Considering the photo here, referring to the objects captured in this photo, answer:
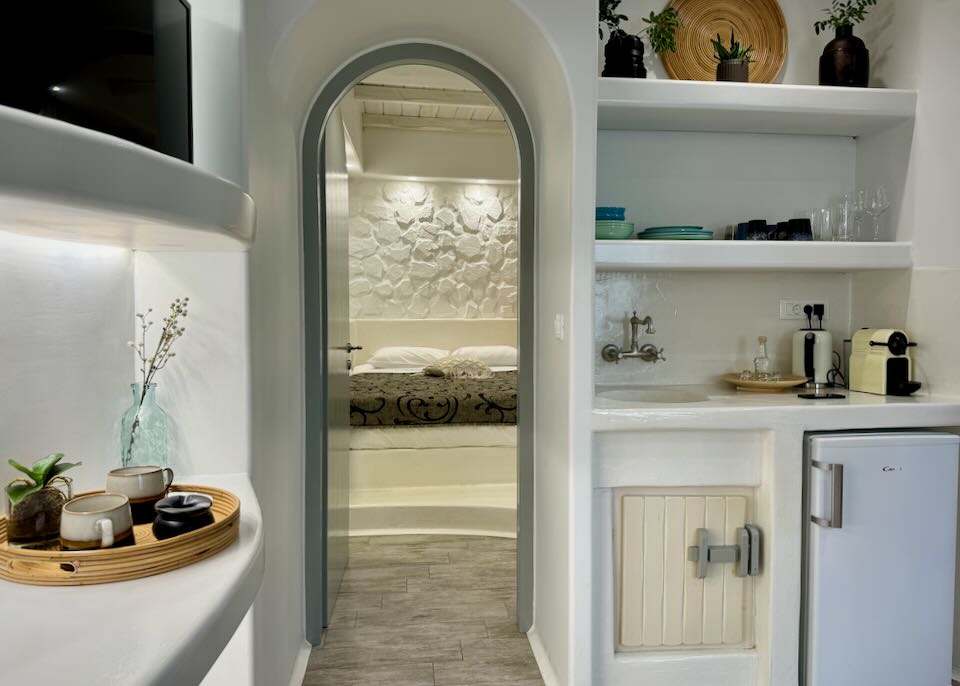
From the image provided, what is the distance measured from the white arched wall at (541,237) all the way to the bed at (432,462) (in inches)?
53.0

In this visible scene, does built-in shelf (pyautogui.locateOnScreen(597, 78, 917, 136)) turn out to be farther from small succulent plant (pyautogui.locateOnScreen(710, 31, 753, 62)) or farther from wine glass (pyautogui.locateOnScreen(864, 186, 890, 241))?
wine glass (pyautogui.locateOnScreen(864, 186, 890, 241))

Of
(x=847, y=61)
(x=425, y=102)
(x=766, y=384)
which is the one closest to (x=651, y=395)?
(x=766, y=384)

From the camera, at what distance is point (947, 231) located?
2.33m

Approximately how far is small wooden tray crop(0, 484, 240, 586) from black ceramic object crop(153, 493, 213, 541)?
0.08 feet

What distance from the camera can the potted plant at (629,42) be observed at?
2.34 metres

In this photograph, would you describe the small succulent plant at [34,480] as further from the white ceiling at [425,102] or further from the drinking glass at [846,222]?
the white ceiling at [425,102]

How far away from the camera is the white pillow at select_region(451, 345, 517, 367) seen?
5664 millimetres

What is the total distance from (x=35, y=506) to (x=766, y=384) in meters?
2.31

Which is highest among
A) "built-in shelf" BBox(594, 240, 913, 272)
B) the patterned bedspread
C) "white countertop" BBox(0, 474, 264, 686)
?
"built-in shelf" BBox(594, 240, 913, 272)

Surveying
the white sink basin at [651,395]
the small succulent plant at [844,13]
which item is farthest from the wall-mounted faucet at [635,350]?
the small succulent plant at [844,13]

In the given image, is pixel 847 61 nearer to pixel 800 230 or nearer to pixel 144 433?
pixel 800 230

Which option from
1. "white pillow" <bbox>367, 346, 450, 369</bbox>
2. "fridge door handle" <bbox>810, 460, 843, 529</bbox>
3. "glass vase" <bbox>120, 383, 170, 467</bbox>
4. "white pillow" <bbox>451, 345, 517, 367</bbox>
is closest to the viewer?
"glass vase" <bbox>120, 383, 170, 467</bbox>

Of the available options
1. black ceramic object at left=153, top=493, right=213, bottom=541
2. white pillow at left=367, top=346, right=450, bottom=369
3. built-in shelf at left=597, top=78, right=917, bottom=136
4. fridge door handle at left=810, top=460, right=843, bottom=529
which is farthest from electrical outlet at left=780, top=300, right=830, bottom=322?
white pillow at left=367, top=346, right=450, bottom=369

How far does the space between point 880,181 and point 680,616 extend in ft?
6.16
